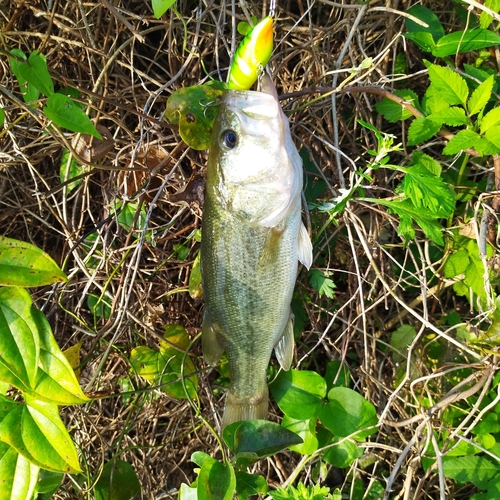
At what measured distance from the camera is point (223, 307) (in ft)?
5.53

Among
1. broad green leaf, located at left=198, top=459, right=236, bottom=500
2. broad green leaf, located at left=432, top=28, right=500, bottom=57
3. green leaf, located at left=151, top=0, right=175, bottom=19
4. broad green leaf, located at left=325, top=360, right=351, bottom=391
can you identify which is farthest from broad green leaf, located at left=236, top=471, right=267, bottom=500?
broad green leaf, located at left=432, top=28, right=500, bottom=57

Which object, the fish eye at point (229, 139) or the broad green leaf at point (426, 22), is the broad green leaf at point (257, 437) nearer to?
the fish eye at point (229, 139)

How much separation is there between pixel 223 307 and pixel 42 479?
43.4 inches

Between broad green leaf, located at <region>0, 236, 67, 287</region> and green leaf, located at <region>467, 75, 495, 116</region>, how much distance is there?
154 cm

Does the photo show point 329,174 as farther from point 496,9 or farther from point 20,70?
point 20,70

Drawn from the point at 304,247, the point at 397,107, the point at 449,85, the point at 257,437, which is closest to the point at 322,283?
the point at 304,247

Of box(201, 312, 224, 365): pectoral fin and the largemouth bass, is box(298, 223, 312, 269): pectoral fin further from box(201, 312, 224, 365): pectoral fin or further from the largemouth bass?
box(201, 312, 224, 365): pectoral fin

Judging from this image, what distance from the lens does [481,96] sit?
1.62 meters

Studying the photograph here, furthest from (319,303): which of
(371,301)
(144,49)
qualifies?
(144,49)

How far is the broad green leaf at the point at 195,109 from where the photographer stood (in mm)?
1694

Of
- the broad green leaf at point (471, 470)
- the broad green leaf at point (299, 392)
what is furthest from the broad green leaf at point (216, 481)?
the broad green leaf at point (471, 470)

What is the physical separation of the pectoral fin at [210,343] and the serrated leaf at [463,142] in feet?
3.50

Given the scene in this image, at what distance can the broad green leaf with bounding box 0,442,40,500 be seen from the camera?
1640mm

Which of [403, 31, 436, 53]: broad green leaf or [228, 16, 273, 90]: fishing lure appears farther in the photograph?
[403, 31, 436, 53]: broad green leaf
